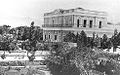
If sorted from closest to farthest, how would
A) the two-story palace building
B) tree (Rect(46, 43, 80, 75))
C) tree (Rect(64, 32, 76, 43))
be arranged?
1. tree (Rect(46, 43, 80, 75))
2. tree (Rect(64, 32, 76, 43))
3. the two-story palace building

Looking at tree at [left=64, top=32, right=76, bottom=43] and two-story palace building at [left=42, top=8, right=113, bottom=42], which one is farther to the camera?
two-story palace building at [left=42, top=8, right=113, bottom=42]

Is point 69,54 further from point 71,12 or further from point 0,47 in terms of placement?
point 71,12

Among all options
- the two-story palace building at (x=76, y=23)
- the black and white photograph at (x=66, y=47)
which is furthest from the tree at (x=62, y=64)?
the two-story palace building at (x=76, y=23)

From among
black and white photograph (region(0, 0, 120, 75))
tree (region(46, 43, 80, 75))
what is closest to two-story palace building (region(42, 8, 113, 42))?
black and white photograph (region(0, 0, 120, 75))

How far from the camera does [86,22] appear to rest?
33656 millimetres

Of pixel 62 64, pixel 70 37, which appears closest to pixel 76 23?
pixel 70 37

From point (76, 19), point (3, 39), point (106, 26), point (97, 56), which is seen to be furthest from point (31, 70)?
point (106, 26)

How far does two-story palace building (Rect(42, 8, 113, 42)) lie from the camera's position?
3261 centimetres

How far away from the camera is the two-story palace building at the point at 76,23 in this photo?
32.6 metres

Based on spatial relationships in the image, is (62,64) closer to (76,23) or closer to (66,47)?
(66,47)

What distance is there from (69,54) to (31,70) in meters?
2.64

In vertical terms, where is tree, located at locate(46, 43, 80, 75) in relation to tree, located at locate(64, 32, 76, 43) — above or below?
above

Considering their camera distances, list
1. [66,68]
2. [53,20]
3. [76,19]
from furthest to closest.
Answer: [53,20]
[76,19]
[66,68]

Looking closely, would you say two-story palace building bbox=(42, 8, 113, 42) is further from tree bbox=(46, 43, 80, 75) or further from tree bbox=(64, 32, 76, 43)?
tree bbox=(46, 43, 80, 75)
